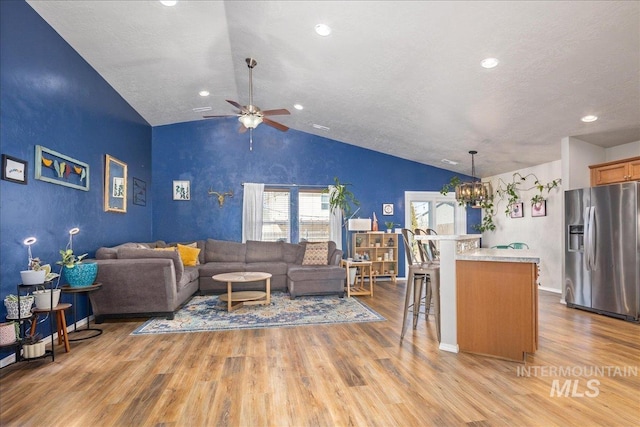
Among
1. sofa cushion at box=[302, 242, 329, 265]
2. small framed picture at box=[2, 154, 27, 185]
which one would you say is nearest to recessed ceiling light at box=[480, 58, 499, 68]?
sofa cushion at box=[302, 242, 329, 265]

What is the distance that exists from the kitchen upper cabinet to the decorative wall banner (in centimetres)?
707

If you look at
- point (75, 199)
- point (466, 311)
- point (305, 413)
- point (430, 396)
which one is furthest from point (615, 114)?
point (75, 199)

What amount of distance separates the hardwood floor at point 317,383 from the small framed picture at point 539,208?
2.85m

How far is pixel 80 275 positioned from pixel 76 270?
69 millimetres

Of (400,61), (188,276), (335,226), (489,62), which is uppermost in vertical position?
(400,61)

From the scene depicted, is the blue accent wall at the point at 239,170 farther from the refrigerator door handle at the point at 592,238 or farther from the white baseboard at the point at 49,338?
the refrigerator door handle at the point at 592,238

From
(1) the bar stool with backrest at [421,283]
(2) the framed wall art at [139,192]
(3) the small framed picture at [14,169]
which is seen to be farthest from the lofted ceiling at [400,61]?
(1) the bar stool with backrest at [421,283]

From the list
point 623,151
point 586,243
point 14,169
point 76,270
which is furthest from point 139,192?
point 623,151

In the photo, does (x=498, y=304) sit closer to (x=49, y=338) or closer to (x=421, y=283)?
(x=421, y=283)

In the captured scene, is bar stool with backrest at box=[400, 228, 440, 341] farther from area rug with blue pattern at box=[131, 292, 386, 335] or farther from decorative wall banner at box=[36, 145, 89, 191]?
decorative wall banner at box=[36, 145, 89, 191]

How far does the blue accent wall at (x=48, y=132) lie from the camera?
2.89m

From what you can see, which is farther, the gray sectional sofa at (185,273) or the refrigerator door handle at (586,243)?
the refrigerator door handle at (586,243)

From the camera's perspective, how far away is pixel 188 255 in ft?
19.9

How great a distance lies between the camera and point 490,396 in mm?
2301
